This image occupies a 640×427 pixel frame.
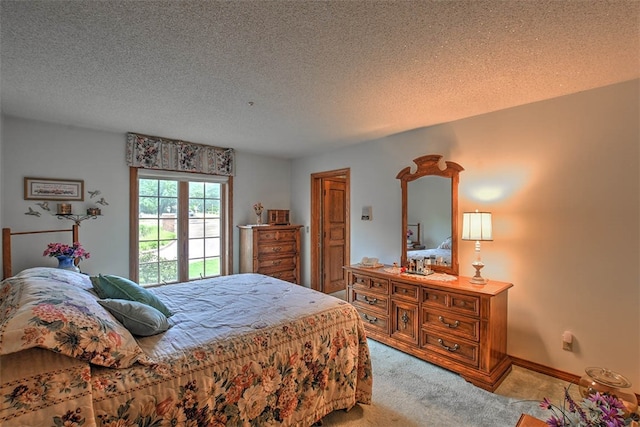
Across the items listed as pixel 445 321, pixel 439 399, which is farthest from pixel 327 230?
pixel 439 399

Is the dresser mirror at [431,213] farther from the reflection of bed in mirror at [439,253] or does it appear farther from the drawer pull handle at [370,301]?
the drawer pull handle at [370,301]

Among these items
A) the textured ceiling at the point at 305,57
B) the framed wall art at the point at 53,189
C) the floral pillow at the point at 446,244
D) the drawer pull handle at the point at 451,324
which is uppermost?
the textured ceiling at the point at 305,57

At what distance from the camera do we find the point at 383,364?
2.68 metres

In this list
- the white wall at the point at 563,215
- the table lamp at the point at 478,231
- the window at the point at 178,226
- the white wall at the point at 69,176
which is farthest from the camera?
the window at the point at 178,226

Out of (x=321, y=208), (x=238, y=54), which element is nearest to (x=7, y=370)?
(x=238, y=54)

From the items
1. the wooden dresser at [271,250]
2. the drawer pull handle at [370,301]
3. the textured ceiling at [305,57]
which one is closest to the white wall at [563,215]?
the textured ceiling at [305,57]

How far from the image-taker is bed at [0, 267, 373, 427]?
1043 millimetres

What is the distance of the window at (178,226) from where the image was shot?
3.82 meters

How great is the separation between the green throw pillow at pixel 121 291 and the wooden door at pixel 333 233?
331cm

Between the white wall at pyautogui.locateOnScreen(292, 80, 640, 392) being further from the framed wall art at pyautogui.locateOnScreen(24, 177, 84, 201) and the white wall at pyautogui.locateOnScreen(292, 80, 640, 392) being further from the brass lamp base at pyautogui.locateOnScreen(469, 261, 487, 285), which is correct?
the framed wall art at pyautogui.locateOnScreen(24, 177, 84, 201)

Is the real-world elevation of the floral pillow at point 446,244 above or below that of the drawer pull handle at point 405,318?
above

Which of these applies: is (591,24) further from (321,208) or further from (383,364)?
(321,208)

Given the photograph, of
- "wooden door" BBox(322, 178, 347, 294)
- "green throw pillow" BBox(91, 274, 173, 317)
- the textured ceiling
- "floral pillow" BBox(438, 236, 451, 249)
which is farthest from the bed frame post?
"floral pillow" BBox(438, 236, 451, 249)

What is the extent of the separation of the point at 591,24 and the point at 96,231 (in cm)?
472
